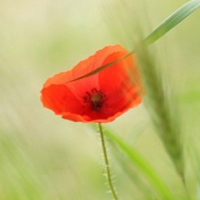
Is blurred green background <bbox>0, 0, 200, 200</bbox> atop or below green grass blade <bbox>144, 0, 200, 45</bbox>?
atop

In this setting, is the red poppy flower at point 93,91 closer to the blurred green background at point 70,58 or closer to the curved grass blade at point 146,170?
the curved grass blade at point 146,170

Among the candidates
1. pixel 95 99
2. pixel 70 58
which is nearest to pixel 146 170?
pixel 95 99

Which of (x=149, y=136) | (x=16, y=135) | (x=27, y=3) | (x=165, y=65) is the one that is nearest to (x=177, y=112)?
(x=165, y=65)

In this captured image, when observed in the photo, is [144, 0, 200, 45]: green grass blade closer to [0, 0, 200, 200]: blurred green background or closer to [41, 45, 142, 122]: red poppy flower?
[41, 45, 142, 122]: red poppy flower

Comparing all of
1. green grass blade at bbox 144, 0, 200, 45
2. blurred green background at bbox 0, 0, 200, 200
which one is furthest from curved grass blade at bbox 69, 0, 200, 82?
blurred green background at bbox 0, 0, 200, 200

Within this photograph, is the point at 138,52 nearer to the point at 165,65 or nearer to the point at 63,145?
the point at 165,65

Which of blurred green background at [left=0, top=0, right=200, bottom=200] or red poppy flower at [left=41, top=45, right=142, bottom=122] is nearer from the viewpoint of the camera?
red poppy flower at [left=41, top=45, right=142, bottom=122]

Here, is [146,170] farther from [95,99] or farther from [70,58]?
[70,58]
